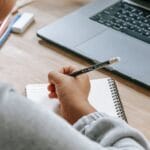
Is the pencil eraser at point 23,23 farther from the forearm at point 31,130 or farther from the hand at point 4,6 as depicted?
the forearm at point 31,130

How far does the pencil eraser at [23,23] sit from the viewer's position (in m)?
1.16

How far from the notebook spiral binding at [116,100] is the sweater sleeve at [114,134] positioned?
128 mm

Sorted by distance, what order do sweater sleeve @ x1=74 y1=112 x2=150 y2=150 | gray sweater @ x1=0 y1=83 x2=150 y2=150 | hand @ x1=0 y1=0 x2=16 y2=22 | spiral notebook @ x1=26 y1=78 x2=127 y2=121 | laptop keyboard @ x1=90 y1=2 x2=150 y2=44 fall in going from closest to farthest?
gray sweater @ x1=0 y1=83 x2=150 y2=150
sweater sleeve @ x1=74 y1=112 x2=150 y2=150
hand @ x1=0 y1=0 x2=16 y2=22
spiral notebook @ x1=26 y1=78 x2=127 y2=121
laptop keyboard @ x1=90 y1=2 x2=150 y2=44

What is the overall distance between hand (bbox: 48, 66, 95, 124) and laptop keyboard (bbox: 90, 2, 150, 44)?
0.23m

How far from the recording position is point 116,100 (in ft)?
2.99

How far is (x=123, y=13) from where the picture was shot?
1173mm

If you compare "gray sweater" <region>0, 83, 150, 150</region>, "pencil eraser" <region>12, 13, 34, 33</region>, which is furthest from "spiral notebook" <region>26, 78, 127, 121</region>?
"gray sweater" <region>0, 83, 150, 150</region>

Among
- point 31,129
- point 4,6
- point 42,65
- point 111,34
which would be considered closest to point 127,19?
point 111,34

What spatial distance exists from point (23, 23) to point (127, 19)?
0.27 metres

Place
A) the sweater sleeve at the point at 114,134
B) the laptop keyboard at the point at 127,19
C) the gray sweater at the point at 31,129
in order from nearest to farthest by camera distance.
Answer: the gray sweater at the point at 31,129, the sweater sleeve at the point at 114,134, the laptop keyboard at the point at 127,19

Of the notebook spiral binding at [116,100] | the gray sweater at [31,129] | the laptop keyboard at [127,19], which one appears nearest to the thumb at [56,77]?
the notebook spiral binding at [116,100]

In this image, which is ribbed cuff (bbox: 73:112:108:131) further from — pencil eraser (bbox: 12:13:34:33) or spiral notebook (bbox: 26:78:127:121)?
pencil eraser (bbox: 12:13:34:33)

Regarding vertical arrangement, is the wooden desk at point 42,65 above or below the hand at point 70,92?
below

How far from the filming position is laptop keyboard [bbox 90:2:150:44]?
110cm
